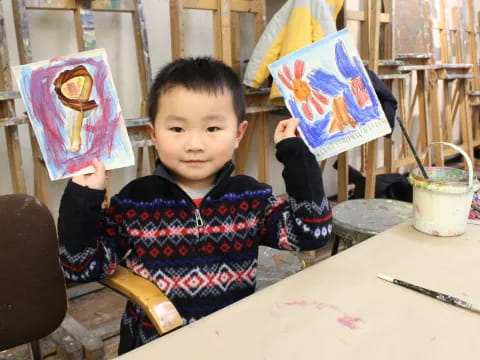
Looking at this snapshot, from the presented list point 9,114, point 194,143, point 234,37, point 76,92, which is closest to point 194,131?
point 194,143

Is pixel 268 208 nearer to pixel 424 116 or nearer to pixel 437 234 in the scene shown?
pixel 437 234

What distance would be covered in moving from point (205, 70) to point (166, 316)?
55cm

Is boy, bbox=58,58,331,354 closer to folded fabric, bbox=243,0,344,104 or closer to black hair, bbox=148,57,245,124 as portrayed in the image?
black hair, bbox=148,57,245,124

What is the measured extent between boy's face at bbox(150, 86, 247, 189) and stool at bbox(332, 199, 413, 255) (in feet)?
2.49

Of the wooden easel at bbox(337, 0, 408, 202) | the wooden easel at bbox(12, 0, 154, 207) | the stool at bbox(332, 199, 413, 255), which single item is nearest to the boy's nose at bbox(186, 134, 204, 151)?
the stool at bbox(332, 199, 413, 255)

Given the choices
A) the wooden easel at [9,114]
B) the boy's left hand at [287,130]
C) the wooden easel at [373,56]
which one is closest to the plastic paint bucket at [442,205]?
the boy's left hand at [287,130]

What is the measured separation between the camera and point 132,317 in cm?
113

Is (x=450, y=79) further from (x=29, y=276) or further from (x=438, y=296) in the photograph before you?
(x=29, y=276)

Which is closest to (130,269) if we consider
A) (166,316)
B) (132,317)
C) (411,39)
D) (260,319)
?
(132,317)

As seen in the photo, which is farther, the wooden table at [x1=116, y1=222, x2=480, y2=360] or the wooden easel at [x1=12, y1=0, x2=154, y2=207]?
the wooden easel at [x1=12, y1=0, x2=154, y2=207]

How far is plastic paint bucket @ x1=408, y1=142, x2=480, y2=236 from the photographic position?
3.58ft

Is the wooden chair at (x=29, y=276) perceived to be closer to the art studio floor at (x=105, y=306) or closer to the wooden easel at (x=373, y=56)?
the art studio floor at (x=105, y=306)

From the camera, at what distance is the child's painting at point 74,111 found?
3.48 feet

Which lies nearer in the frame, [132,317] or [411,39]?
[132,317]
